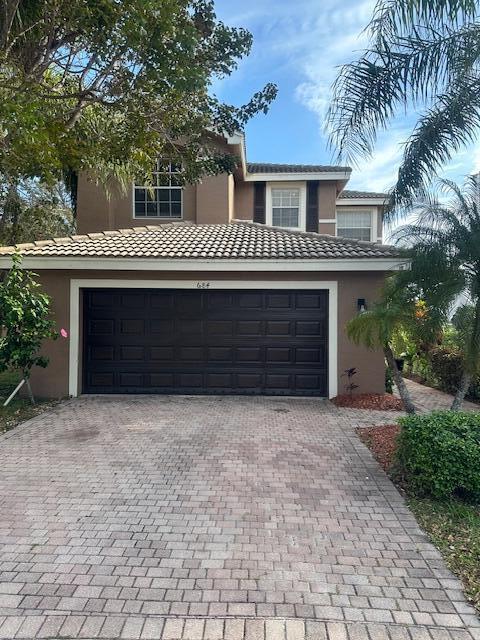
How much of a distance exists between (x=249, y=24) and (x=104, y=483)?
8.41 m

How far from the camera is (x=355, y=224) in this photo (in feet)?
61.6

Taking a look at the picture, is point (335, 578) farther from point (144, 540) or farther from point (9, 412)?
point (9, 412)

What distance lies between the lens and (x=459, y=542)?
3.73 m

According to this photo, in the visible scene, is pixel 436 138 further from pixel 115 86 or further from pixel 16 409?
pixel 16 409

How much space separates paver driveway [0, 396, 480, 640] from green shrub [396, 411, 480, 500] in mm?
404

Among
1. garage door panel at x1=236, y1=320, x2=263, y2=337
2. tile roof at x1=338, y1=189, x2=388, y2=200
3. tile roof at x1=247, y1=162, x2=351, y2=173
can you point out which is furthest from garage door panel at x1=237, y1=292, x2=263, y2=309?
tile roof at x1=338, y1=189, x2=388, y2=200

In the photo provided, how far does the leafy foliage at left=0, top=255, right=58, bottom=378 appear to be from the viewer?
327 inches

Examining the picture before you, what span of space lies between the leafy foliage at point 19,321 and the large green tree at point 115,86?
238 cm

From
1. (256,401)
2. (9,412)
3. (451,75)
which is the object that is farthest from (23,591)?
(451,75)

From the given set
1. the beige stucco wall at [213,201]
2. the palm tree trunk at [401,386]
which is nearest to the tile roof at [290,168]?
the beige stucco wall at [213,201]

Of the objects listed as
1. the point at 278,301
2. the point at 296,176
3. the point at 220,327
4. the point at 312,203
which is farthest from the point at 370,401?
the point at 296,176

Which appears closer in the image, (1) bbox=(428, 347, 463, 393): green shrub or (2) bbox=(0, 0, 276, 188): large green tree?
(2) bbox=(0, 0, 276, 188): large green tree

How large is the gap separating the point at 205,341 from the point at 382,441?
4881mm

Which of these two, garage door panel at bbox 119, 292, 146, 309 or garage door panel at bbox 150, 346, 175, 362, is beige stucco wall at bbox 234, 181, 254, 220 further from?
garage door panel at bbox 150, 346, 175, 362
